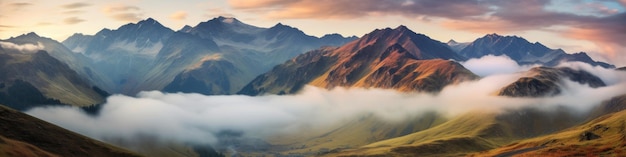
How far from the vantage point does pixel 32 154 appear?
Answer: 652ft

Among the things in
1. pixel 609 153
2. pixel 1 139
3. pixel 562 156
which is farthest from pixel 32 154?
pixel 609 153

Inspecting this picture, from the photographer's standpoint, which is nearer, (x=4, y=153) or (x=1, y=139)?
(x=4, y=153)

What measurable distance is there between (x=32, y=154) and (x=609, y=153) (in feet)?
653

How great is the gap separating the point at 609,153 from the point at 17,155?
7791 inches

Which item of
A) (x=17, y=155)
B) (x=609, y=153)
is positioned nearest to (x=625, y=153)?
(x=609, y=153)

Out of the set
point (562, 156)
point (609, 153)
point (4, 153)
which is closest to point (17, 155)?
point (4, 153)

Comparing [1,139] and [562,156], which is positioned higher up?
[1,139]

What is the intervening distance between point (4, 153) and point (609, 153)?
199879 mm

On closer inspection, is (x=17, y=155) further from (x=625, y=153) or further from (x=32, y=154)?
(x=625, y=153)

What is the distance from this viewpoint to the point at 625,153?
614 feet

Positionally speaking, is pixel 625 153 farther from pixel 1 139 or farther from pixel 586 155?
pixel 1 139

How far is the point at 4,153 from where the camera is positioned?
7156 inches

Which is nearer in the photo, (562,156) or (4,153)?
(4,153)

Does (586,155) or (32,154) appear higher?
(32,154)
